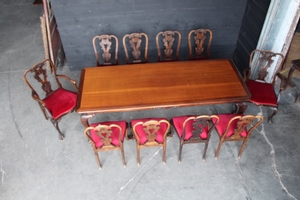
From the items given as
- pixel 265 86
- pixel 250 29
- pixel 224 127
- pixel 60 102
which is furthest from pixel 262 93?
pixel 60 102

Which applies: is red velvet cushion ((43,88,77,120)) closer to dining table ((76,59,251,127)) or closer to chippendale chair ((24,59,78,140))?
chippendale chair ((24,59,78,140))

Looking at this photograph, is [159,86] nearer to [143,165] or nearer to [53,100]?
[143,165]

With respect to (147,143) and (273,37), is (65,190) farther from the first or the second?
(273,37)

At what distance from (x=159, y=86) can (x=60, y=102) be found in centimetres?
127

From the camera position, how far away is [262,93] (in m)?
3.21

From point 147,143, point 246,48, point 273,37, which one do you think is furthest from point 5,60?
point 273,37

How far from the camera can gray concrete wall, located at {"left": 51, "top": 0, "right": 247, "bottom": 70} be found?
3551mm

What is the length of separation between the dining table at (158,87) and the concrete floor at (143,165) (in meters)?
0.60

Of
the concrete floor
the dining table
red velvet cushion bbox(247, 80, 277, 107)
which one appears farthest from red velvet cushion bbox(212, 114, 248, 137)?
red velvet cushion bbox(247, 80, 277, 107)

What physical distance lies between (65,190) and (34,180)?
1.29 feet

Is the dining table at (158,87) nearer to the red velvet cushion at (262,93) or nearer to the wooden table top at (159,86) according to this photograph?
the wooden table top at (159,86)

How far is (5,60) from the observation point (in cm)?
452

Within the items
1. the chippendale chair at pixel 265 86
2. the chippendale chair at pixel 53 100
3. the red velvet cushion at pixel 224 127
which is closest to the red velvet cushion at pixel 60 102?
the chippendale chair at pixel 53 100

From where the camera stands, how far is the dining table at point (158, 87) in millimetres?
2633
